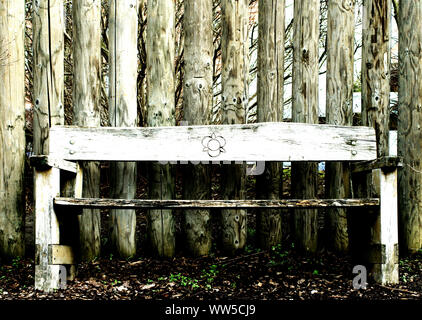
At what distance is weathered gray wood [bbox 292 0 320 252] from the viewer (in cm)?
329

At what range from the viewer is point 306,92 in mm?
3301

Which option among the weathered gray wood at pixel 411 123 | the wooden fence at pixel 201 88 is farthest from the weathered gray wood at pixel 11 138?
the weathered gray wood at pixel 411 123

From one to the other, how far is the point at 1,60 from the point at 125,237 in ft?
5.52

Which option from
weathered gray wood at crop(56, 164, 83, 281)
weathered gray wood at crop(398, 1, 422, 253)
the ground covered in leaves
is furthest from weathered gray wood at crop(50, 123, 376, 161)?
the ground covered in leaves

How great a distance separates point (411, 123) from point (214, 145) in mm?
1594

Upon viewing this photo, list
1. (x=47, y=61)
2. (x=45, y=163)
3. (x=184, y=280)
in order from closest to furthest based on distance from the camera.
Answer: (x=45, y=163) → (x=184, y=280) → (x=47, y=61)

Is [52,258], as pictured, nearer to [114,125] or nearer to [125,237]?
[125,237]

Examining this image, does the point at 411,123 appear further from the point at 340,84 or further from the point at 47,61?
the point at 47,61

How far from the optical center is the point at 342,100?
3.29 meters

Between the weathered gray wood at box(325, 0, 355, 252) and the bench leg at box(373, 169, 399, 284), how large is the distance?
1.51 ft

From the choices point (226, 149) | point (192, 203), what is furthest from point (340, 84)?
point (192, 203)

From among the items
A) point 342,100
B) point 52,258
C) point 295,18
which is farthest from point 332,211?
point 52,258

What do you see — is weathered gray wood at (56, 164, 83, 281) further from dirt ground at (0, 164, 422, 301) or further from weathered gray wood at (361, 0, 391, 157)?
weathered gray wood at (361, 0, 391, 157)

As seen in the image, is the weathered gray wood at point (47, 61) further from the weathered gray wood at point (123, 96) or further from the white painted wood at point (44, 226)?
the white painted wood at point (44, 226)
